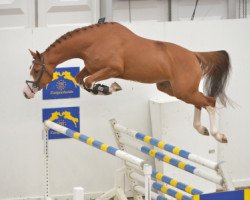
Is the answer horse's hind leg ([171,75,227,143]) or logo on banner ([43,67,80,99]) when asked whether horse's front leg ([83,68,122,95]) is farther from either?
logo on banner ([43,67,80,99])

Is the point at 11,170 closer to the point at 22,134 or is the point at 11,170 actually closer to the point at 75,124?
the point at 22,134

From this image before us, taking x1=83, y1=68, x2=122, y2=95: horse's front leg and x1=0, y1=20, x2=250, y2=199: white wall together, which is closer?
x1=83, y1=68, x2=122, y2=95: horse's front leg

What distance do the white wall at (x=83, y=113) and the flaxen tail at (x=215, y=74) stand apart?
3.94 ft

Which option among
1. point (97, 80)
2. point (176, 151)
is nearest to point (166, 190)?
point (176, 151)

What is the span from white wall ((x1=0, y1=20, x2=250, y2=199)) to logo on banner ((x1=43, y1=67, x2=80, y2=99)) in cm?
5

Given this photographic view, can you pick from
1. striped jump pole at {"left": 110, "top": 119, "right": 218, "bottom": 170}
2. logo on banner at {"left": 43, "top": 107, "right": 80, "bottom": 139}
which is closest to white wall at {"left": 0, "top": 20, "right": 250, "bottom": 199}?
logo on banner at {"left": 43, "top": 107, "right": 80, "bottom": 139}

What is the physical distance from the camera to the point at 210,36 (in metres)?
4.84

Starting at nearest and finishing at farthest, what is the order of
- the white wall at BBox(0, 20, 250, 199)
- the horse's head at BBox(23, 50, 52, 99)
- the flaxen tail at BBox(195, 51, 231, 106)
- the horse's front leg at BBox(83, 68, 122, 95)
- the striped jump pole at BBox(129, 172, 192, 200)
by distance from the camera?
the horse's front leg at BBox(83, 68, 122, 95) → the horse's head at BBox(23, 50, 52, 99) → the striped jump pole at BBox(129, 172, 192, 200) → the flaxen tail at BBox(195, 51, 231, 106) → the white wall at BBox(0, 20, 250, 199)

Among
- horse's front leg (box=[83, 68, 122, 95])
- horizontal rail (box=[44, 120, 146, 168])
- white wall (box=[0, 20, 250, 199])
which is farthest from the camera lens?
white wall (box=[0, 20, 250, 199])

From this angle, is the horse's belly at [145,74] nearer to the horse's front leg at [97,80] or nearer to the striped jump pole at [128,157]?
the horse's front leg at [97,80]

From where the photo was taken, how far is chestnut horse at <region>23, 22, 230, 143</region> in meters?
3.33

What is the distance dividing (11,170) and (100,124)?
83 cm

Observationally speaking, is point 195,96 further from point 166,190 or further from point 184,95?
point 166,190

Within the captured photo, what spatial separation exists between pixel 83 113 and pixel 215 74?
1.49 m
